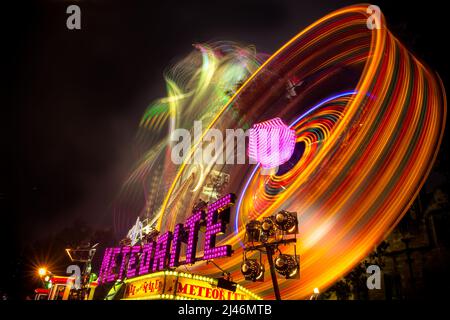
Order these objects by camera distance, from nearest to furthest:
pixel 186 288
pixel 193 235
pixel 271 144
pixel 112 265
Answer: pixel 186 288 < pixel 193 235 < pixel 271 144 < pixel 112 265

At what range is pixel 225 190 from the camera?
20141 millimetres

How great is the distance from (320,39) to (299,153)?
5.74m

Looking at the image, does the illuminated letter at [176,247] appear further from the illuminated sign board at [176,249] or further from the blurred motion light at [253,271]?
the blurred motion light at [253,271]

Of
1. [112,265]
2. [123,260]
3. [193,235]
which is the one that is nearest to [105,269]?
[112,265]

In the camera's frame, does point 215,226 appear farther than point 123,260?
No

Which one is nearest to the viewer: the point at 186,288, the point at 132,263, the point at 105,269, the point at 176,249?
the point at 186,288

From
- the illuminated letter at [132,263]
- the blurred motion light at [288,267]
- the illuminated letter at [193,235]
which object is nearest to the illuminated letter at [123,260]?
the illuminated letter at [132,263]

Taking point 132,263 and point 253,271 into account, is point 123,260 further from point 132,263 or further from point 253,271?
point 253,271

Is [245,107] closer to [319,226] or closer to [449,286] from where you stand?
[319,226]

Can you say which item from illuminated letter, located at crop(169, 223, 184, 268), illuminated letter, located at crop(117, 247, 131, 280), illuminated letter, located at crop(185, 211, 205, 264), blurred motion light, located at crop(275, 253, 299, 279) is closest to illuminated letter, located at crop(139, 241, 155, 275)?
illuminated letter, located at crop(169, 223, 184, 268)

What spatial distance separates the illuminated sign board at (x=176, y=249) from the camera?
1093cm

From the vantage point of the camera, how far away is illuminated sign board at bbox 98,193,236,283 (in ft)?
35.9

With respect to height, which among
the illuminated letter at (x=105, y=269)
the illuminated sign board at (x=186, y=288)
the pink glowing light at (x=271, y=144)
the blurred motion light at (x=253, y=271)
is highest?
the pink glowing light at (x=271, y=144)

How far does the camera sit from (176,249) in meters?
12.8
